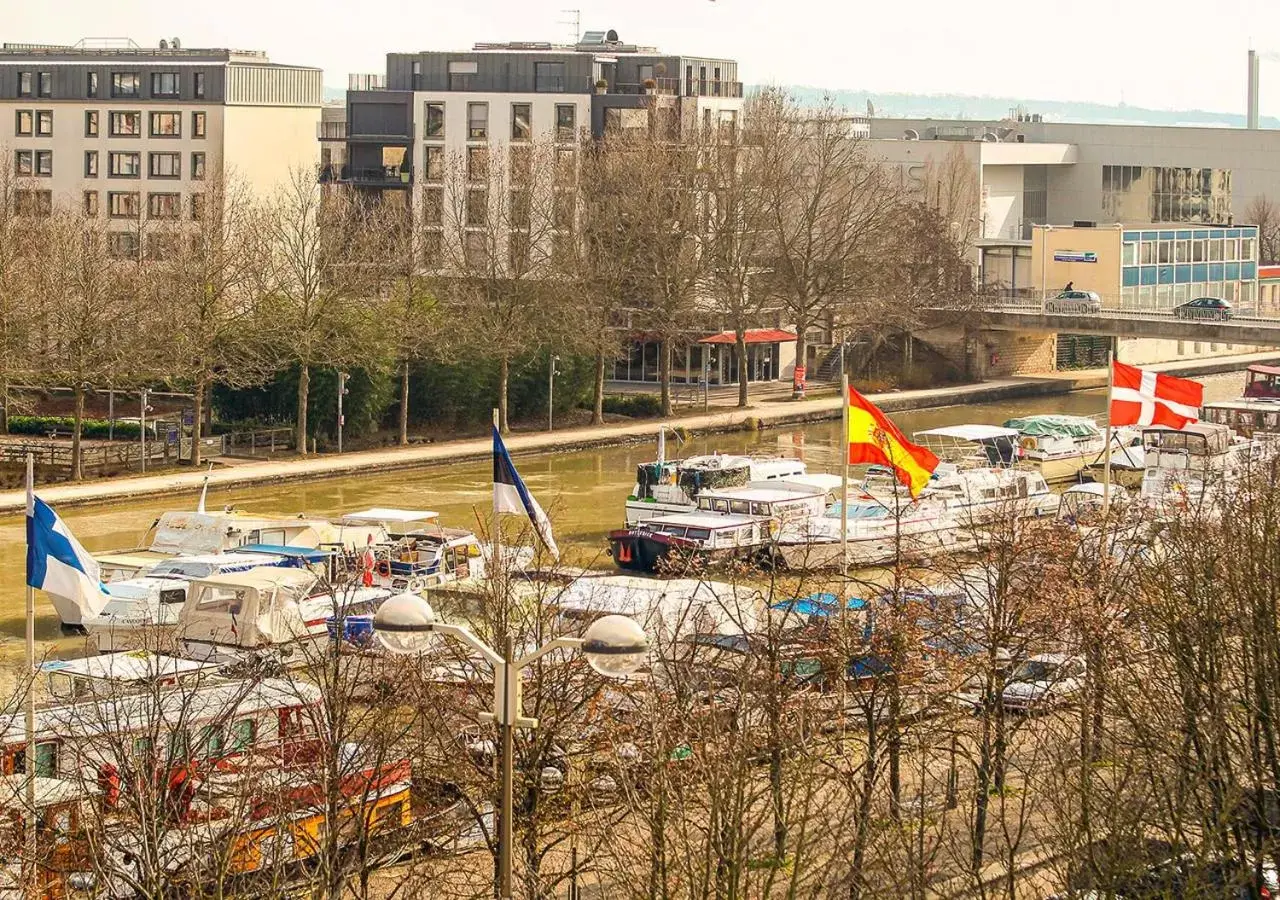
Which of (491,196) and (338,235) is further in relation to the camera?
(491,196)

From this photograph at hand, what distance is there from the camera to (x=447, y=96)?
68.9m

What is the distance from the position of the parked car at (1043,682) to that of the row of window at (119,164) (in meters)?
45.4

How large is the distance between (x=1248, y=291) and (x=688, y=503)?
49.7 metres

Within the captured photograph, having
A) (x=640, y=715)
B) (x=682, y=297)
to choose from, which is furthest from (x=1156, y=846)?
(x=682, y=297)

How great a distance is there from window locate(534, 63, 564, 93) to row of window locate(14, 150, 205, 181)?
1145cm

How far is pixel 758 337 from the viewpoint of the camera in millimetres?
63719

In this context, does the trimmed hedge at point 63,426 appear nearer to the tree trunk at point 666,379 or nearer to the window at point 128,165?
the tree trunk at point 666,379

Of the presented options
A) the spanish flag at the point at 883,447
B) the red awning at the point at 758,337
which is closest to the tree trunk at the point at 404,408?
the red awning at the point at 758,337

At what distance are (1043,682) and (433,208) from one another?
124 ft

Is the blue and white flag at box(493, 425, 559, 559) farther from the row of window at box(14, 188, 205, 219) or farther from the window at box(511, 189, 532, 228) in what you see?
the row of window at box(14, 188, 205, 219)

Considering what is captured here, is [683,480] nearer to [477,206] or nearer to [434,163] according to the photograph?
[477,206]

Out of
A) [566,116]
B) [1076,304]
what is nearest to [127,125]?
[566,116]

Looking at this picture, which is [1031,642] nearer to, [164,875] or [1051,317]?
[164,875]

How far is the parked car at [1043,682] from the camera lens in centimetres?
2028
